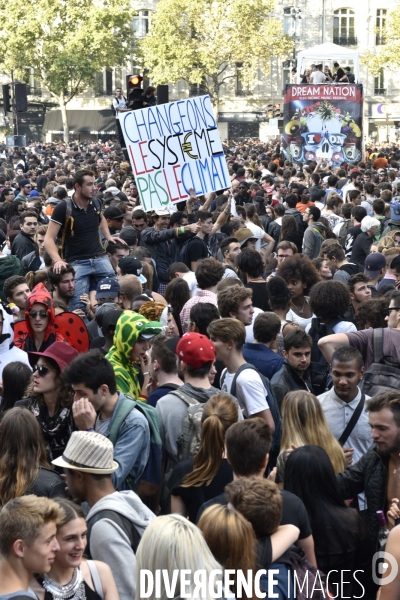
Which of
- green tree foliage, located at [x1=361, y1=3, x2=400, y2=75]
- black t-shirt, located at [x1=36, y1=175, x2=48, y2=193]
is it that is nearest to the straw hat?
black t-shirt, located at [x1=36, y1=175, x2=48, y2=193]

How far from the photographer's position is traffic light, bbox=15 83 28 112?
24.4m

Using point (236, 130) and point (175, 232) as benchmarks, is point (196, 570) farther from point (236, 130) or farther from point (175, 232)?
point (236, 130)

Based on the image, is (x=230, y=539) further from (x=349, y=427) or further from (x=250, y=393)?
(x=250, y=393)

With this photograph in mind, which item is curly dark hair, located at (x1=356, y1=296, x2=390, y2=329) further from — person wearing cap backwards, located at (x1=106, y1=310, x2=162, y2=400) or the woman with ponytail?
the woman with ponytail

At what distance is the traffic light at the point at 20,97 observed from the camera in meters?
24.4

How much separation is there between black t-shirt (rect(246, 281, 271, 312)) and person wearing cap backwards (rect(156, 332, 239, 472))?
2.83 m

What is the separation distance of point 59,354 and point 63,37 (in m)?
57.0

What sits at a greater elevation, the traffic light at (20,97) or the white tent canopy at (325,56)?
the white tent canopy at (325,56)

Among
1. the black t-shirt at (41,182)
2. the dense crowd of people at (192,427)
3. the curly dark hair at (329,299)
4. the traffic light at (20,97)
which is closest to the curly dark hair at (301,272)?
the dense crowd of people at (192,427)

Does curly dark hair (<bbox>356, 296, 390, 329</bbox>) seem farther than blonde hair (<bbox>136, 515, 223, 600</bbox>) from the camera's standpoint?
Yes

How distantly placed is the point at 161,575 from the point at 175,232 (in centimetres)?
695

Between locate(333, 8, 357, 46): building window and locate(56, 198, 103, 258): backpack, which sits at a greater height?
locate(333, 8, 357, 46): building window

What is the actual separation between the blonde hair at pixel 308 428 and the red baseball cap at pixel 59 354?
121cm

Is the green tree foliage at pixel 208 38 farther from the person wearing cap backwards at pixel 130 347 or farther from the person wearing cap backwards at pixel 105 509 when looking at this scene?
the person wearing cap backwards at pixel 105 509
